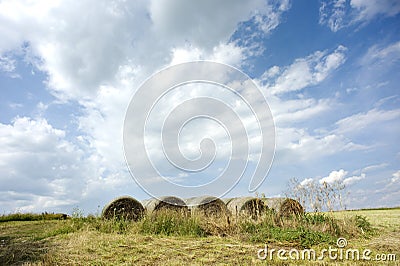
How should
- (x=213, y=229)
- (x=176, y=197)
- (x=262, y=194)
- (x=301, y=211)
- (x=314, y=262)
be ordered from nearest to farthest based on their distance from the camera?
(x=314, y=262)
(x=213, y=229)
(x=262, y=194)
(x=301, y=211)
(x=176, y=197)

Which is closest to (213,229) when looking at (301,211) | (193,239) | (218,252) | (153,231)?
(193,239)

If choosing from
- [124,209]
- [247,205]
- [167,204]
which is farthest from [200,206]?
[124,209]

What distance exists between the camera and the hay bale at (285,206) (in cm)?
932

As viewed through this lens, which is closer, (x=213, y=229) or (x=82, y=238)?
(x=82, y=238)

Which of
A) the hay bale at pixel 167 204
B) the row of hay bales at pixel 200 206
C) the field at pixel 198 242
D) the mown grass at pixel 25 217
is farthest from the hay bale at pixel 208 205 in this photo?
the mown grass at pixel 25 217

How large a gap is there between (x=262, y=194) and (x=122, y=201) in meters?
4.38

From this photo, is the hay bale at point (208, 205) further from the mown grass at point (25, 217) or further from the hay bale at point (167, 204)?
the mown grass at point (25, 217)

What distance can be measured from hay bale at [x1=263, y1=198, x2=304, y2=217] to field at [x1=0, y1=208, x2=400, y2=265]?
1068mm

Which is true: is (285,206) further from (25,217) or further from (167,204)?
(25,217)

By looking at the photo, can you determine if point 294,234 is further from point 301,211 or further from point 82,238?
point 82,238

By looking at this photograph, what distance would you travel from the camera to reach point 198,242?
6.28 m

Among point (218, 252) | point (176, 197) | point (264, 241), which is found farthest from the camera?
point (176, 197)

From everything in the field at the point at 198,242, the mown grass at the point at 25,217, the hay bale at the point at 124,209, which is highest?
the hay bale at the point at 124,209

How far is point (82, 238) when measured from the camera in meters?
6.61
